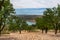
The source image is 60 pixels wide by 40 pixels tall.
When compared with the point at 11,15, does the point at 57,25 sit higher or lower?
lower

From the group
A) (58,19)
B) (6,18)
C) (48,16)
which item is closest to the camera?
(6,18)

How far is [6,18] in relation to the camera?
29.5 metres

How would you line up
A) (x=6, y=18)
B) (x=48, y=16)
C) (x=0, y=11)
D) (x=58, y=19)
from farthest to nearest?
(x=48, y=16)
(x=58, y=19)
(x=6, y=18)
(x=0, y=11)

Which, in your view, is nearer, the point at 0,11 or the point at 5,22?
the point at 0,11

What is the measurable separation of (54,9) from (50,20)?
2.63 meters

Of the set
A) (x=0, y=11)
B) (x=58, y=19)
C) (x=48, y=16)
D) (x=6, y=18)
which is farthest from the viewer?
(x=48, y=16)

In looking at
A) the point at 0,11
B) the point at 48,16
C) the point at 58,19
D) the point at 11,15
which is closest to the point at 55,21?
the point at 58,19

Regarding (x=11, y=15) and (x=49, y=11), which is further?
(x=49, y=11)

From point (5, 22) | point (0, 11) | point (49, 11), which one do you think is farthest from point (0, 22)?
point (49, 11)

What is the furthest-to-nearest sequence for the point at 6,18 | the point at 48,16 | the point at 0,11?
the point at 48,16
the point at 6,18
the point at 0,11

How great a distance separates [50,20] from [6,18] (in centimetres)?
1546

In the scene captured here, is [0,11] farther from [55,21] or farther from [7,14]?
[55,21]

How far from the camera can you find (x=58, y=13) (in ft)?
135

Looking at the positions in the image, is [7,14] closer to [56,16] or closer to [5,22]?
[5,22]
